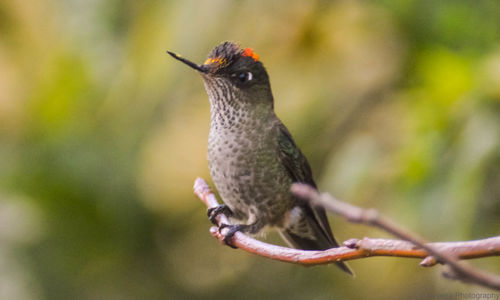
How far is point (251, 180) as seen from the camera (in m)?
2.74

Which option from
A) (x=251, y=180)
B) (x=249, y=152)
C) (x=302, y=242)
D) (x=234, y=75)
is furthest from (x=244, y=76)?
(x=302, y=242)

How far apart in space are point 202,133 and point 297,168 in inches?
58.5

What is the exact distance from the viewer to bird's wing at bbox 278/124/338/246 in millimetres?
2875

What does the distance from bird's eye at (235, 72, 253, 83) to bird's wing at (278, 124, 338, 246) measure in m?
0.25

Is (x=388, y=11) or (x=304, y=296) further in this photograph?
(x=304, y=296)

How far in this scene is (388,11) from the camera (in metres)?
3.58

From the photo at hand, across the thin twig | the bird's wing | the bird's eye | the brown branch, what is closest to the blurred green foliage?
the bird's wing

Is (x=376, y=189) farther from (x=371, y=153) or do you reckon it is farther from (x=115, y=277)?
(x=115, y=277)

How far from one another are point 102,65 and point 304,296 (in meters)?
2.03

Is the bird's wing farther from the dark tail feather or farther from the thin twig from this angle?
the thin twig

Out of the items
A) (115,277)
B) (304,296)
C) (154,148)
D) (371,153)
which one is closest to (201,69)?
(371,153)

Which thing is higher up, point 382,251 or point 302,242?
point 382,251

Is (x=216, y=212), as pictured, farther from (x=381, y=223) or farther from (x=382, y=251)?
(x=381, y=223)

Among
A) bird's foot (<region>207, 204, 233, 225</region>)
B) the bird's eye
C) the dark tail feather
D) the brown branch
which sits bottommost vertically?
the dark tail feather
